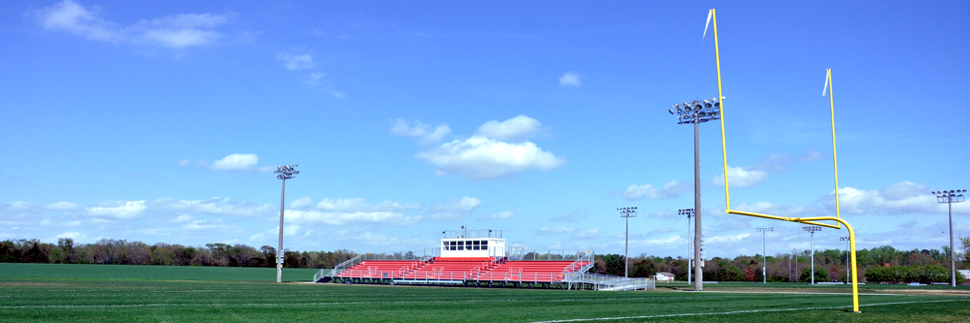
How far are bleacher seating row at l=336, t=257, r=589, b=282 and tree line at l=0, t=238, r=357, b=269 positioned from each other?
44465mm

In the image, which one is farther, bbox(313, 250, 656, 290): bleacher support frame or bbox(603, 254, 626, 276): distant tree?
bbox(603, 254, 626, 276): distant tree

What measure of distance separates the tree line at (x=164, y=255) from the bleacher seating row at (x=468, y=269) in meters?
44.5

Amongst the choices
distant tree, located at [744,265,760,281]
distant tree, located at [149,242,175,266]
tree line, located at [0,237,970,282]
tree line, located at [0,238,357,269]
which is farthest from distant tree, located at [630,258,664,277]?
distant tree, located at [149,242,175,266]

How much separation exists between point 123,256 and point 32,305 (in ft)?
292

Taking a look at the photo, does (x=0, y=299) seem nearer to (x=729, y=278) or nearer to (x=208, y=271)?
(x=208, y=271)

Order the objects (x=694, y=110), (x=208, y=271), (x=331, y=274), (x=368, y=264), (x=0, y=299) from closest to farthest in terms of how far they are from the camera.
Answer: (x=0, y=299), (x=694, y=110), (x=331, y=274), (x=368, y=264), (x=208, y=271)

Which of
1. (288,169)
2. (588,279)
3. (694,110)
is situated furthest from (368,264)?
(694,110)

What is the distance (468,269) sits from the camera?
154 feet

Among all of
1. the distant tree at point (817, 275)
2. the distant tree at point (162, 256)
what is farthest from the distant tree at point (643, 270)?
the distant tree at point (162, 256)

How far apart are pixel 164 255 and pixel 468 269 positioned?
6410 centimetres

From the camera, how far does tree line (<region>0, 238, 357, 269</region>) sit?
8844 centimetres

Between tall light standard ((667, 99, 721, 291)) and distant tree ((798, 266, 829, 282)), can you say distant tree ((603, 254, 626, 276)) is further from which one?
tall light standard ((667, 99, 721, 291))

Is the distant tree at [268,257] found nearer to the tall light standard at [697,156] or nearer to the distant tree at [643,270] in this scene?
the distant tree at [643,270]

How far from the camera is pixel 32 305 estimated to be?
1414 cm
